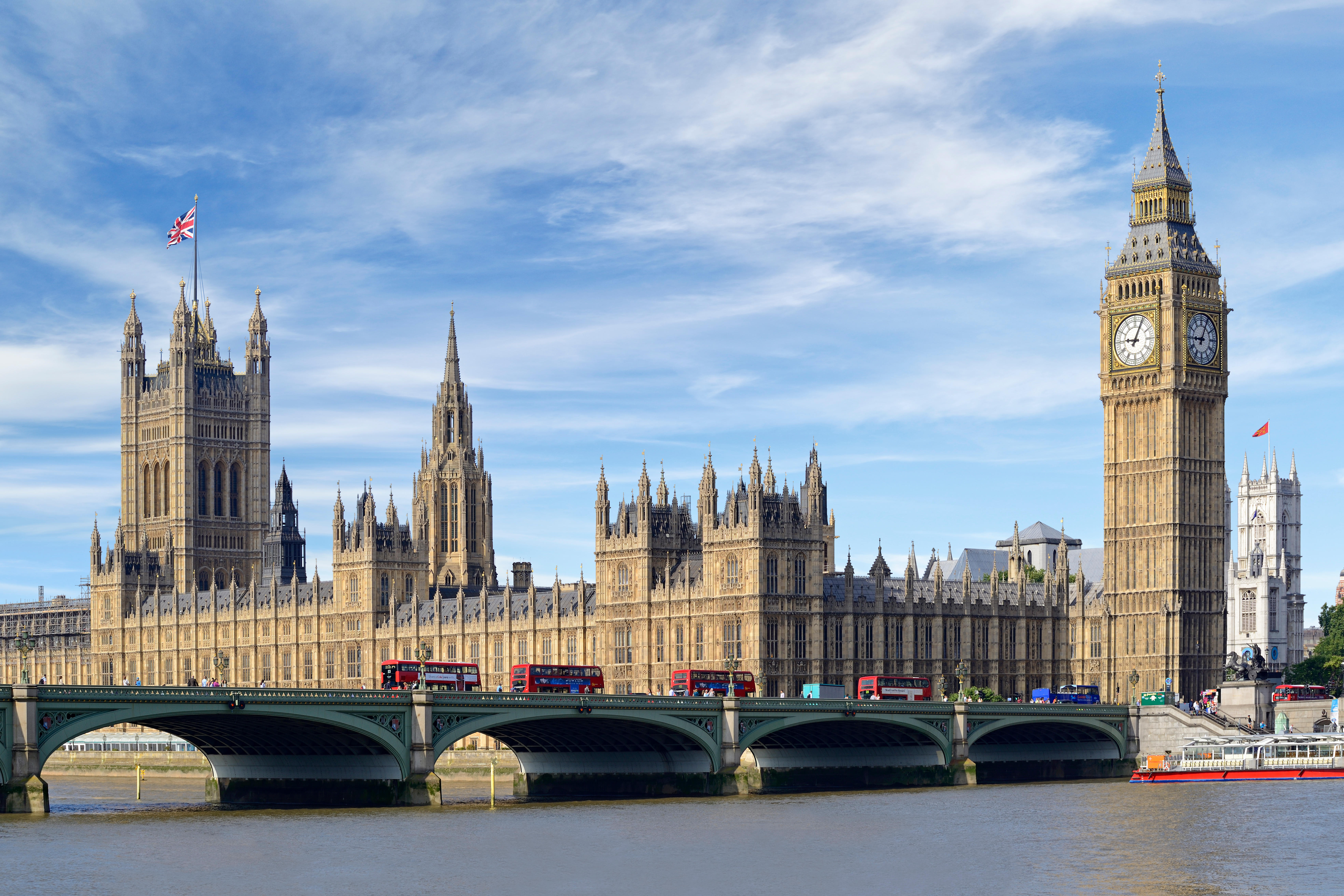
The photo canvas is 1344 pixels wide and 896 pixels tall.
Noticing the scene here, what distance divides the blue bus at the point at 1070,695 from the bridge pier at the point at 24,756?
66.8 m

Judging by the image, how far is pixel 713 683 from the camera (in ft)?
422

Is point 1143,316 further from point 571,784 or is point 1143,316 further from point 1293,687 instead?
point 571,784

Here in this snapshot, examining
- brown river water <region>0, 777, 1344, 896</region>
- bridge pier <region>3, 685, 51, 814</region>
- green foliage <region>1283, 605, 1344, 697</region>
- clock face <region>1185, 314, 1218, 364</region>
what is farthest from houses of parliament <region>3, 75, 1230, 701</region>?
bridge pier <region>3, 685, 51, 814</region>

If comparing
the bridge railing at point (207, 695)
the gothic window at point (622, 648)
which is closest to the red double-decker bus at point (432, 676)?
the bridge railing at point (207, 695)

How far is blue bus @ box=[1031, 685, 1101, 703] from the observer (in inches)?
5704

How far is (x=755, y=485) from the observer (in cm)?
14900

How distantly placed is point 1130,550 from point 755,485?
32.7 metres

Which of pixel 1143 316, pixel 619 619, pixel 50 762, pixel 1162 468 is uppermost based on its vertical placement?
pixel 1143 316

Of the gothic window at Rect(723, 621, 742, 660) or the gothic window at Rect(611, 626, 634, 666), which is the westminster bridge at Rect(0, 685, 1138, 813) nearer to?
the gothic window at Rect(723, 621, 742, 660)

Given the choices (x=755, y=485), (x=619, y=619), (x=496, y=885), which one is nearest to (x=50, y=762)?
(x=619, y=619)

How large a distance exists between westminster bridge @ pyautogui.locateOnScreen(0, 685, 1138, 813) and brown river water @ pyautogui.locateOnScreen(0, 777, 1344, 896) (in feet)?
9.37

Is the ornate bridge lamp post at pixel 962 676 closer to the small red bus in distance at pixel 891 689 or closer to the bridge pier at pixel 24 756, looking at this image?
the small red bus in distance at pixel 891 689

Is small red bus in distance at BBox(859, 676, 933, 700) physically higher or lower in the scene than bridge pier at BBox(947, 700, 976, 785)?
higher

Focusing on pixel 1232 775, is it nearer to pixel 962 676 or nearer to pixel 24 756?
pixel 962 676
